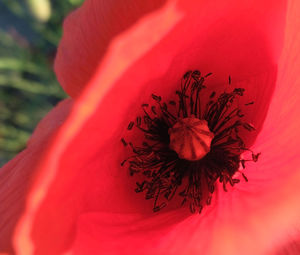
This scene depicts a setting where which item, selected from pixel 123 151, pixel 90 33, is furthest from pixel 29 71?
pixel 90 33

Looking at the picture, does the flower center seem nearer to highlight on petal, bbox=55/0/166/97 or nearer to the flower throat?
A: the flower throat

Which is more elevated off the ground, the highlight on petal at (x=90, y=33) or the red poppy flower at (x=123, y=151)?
the highlight on petal at (x=90, y=33)

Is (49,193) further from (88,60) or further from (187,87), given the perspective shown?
(187,87)

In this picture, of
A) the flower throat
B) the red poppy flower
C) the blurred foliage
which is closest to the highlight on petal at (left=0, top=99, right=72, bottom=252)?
the red poppy flower

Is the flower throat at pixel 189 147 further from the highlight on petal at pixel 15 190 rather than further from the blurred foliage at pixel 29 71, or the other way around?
the blurred foliage at pixel 29 71

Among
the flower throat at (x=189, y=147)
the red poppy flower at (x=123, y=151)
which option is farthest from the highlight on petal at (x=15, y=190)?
the flower throat at (x=189, y=147)

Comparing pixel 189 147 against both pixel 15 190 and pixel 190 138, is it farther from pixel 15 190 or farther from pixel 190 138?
pixel 15 190

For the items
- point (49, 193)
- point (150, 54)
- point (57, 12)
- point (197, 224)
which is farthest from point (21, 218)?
point (57, 12)
